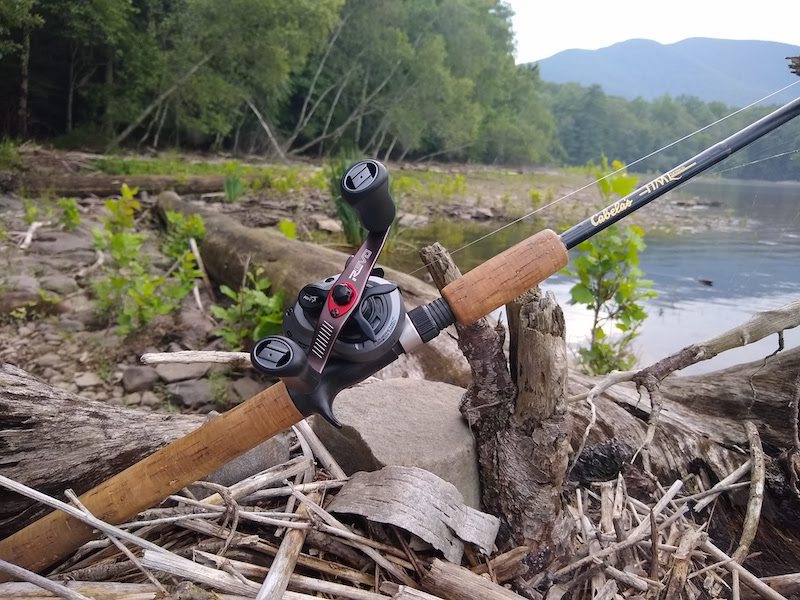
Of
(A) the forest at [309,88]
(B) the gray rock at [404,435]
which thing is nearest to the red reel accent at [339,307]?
(B) the gray rock at [404,435]

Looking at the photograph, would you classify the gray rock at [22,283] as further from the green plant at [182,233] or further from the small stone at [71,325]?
the green plant at [182,233]

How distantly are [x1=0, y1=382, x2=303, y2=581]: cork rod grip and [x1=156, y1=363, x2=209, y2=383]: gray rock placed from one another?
9.20 feet

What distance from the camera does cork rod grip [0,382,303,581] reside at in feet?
4.55

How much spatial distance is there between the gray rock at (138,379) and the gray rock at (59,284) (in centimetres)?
199

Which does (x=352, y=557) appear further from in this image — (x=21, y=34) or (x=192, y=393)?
(x=21, y=34)

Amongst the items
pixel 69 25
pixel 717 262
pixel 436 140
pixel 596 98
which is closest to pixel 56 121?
pixel 69 25

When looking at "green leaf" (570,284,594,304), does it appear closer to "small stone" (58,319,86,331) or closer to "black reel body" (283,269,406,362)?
"black reel body" (283,269,406,362)

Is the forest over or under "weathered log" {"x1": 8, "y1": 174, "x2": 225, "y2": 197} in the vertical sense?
over

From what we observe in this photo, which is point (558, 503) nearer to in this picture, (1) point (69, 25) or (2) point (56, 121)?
(1) point (69, 25)

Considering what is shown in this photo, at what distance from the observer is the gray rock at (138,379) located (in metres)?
4.01

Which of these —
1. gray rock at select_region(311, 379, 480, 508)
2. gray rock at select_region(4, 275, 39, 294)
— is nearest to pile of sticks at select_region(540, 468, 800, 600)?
gray rock at select_region(311, 379, 480, 508)

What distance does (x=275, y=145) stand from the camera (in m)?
35.3

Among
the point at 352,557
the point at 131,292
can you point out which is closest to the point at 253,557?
the point at 352,557

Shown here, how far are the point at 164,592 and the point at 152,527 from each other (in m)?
0.28
